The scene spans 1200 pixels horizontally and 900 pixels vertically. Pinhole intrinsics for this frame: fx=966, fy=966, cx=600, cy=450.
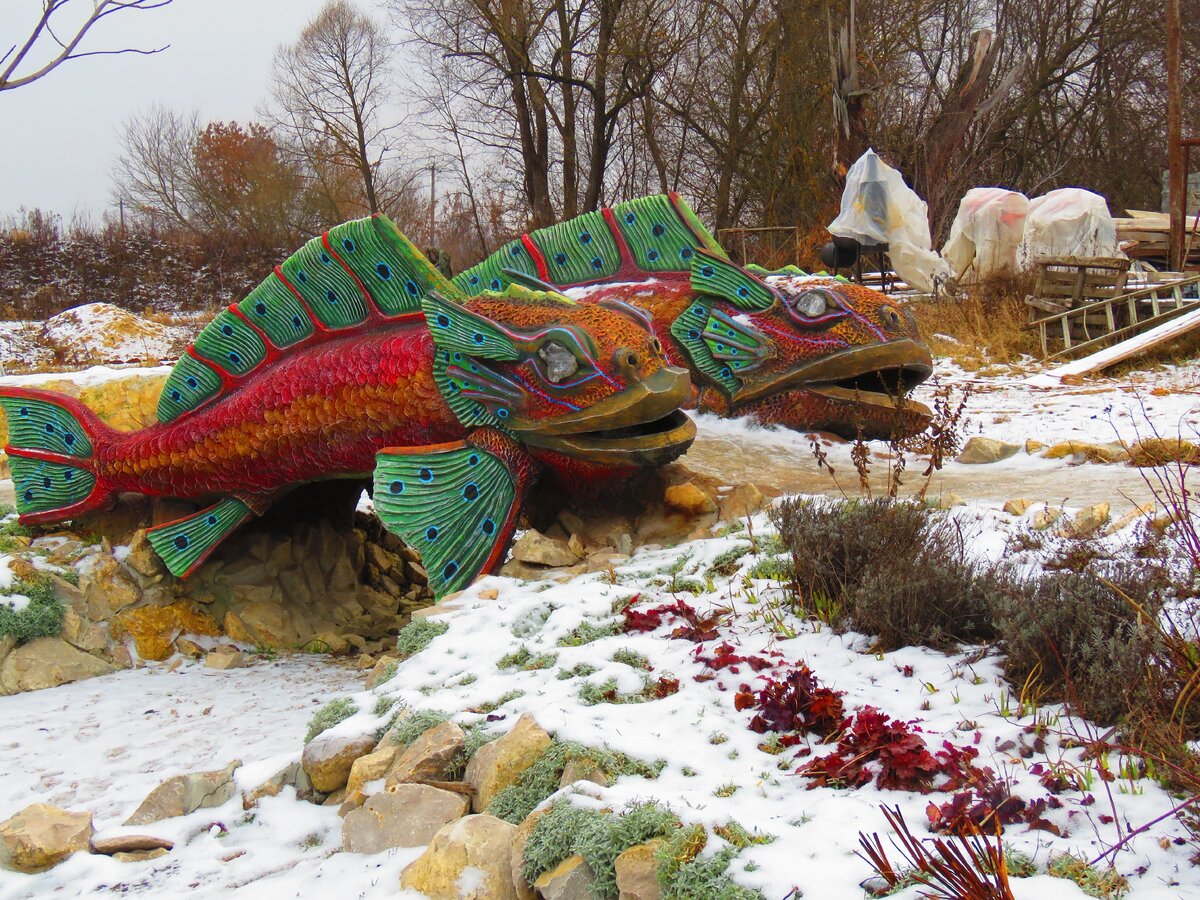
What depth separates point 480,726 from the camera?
291 cm

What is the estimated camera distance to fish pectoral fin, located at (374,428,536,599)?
4.34 meters

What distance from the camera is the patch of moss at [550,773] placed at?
2490 millimetres

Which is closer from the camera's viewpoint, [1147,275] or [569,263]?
[569,263]

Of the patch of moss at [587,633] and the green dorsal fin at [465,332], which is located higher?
the green dorsal fin at [465,332]

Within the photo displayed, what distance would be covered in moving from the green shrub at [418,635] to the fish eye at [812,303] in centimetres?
278

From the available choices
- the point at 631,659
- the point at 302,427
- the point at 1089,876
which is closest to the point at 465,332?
the point at 302,427

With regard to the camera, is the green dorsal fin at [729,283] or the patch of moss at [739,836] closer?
the patch of moss at [739,836]

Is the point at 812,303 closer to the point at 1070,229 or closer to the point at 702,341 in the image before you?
the point at 702,341

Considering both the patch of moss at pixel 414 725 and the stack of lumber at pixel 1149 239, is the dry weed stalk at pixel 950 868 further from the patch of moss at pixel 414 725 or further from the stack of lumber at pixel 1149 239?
the stack of lumber at pixel 1149 239

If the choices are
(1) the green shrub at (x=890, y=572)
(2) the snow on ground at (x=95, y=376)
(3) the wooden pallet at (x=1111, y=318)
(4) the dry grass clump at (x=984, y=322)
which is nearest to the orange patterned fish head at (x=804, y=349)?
A: (1) the green shrub at (x=890, y=572)

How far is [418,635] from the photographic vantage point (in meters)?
3.76

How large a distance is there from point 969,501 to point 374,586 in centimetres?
376

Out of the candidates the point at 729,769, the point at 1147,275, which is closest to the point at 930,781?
the point at 729,769

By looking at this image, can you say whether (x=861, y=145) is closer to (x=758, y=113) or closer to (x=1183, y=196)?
(x=1183, y=196)
